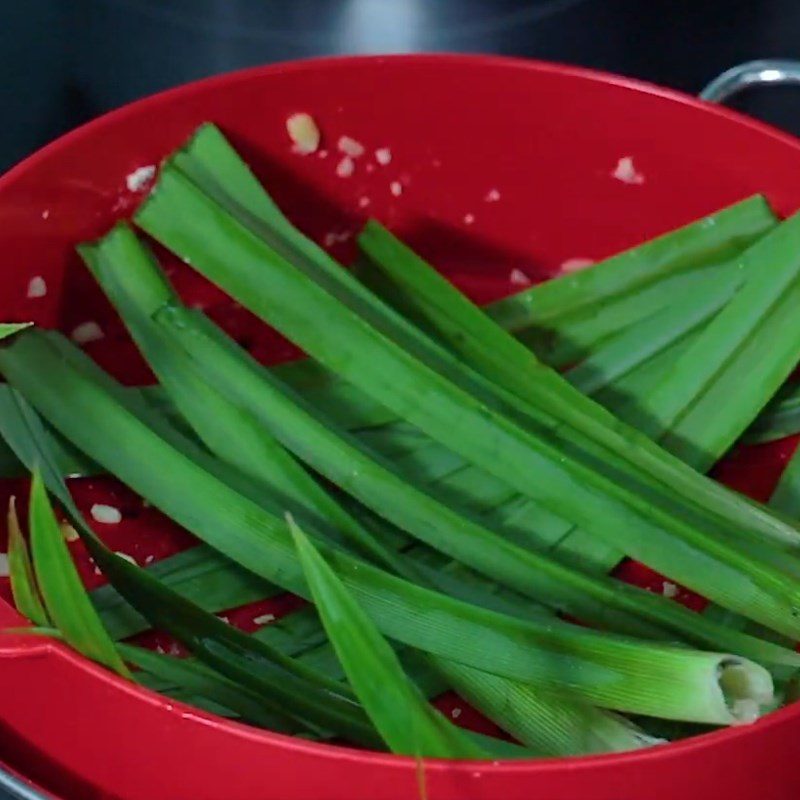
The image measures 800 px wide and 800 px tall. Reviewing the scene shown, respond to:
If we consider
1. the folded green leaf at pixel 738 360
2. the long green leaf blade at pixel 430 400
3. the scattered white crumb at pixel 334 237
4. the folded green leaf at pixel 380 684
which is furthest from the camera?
the scattered white crumb at pixel 334 237

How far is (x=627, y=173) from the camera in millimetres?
828

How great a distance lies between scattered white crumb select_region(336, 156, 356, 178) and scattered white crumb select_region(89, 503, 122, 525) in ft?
0.82

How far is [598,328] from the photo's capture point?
0.81 metres

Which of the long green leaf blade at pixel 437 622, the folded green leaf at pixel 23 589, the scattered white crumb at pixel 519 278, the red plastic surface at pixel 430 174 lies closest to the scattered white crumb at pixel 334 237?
the red plastic surface at pixel 430 174

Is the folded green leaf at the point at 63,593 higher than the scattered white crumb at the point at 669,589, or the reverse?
the folded green leaf at the point at 63,593

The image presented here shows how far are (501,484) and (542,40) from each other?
1.25ft

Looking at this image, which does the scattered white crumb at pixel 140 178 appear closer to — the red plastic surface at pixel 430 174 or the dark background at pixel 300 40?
the red plastic surface at pixel 430 174

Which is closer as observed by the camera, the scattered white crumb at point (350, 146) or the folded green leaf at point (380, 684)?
the folded green leaf at point (380, 684)

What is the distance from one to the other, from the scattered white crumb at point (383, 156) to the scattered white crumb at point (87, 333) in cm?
20

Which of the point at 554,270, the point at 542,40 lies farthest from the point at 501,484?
the point at 542,40

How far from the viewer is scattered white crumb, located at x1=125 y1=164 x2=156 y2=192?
787 millimetres

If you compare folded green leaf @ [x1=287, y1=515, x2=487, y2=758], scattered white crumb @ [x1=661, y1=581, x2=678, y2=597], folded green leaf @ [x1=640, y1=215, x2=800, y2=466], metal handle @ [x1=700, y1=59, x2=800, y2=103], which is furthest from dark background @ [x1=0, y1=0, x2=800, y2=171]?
folded green leaf @ [x1=287, y1=515, x2=487, y2=758]

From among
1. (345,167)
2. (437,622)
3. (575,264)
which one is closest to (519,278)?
(575,264)

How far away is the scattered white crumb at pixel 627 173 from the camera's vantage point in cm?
82
